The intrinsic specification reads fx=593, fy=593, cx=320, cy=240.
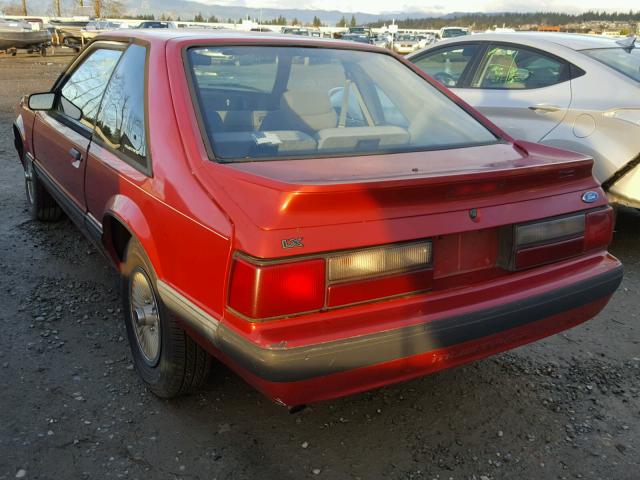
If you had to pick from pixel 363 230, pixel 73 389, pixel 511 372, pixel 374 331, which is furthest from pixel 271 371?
pixel 511 372

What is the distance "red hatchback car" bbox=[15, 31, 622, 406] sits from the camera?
1.92 m

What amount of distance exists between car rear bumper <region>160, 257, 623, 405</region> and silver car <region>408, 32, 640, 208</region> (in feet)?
7.81

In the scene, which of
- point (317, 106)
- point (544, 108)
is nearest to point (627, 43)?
point (544, 108)


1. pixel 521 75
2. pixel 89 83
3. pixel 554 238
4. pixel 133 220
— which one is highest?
pixel 521 75

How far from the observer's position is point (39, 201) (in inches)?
188

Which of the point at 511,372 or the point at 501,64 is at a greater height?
the point at 501,64

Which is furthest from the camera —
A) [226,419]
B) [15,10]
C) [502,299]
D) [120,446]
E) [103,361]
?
[15,10]

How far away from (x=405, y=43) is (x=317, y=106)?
37.2m

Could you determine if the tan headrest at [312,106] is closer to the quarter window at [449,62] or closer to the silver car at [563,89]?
the silver car at [563,89]

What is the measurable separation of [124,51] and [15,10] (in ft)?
254

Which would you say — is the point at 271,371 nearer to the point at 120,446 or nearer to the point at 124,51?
the point at 120,446

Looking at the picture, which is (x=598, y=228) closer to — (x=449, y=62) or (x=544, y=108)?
(x=544, y=108)

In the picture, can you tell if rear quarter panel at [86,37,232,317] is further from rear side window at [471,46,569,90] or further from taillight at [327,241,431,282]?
rear side window at [471,46,569,90]

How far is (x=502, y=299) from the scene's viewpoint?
225cm
